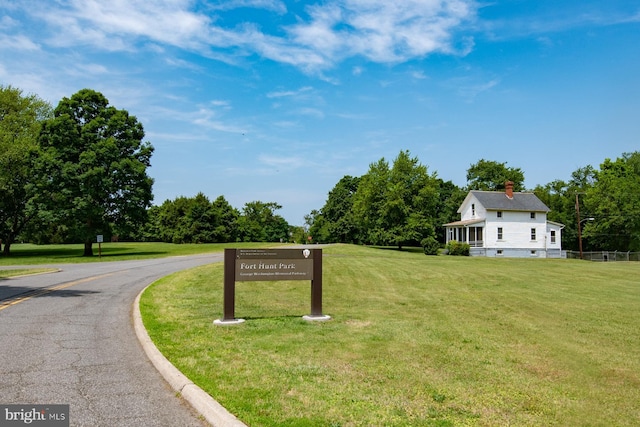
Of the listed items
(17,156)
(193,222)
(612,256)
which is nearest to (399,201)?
(612,256)

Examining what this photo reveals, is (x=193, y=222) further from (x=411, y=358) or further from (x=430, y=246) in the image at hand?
(x=411, y=358)

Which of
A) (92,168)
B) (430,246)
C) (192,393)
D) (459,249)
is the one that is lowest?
(192,393)

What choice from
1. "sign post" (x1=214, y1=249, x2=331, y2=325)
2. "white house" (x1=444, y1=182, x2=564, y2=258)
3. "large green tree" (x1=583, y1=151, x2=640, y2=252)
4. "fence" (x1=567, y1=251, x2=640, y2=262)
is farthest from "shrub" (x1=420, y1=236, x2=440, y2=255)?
"sign post" (x1=214, y1=249, x2=331, y2=325)

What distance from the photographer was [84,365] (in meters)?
6.87

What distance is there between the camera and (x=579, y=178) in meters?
82.5

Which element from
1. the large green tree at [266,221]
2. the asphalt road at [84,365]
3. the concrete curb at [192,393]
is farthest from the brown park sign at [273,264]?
the large green tree at [266,221]

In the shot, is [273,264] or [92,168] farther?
[92,168]

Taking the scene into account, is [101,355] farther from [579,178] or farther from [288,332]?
[579,178]

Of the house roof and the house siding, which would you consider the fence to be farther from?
the house roof

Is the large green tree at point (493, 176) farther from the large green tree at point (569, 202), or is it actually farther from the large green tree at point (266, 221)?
the large green tree at point (266, 221)

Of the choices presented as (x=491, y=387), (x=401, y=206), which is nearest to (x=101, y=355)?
(x=491, y=387)

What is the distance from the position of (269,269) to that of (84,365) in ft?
14.7

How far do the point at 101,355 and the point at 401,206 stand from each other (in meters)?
52.9

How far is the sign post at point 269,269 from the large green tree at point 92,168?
113 ft
